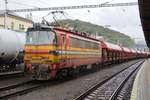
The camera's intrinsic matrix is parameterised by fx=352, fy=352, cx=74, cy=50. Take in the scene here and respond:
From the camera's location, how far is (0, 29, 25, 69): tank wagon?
23.8 m

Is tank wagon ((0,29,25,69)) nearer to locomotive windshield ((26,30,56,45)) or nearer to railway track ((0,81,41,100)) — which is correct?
locomotive windshield ((26,30,56,45))

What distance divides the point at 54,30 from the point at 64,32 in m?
1.44

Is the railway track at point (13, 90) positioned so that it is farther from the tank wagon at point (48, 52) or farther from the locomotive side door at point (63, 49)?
the locomotive side door at point (63, 49)

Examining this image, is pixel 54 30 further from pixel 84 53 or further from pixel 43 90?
pixel 84 53

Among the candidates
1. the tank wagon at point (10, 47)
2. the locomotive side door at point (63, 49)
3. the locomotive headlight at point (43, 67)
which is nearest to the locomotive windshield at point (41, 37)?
the locomotive side door at point (63, 49)

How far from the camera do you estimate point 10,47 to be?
81.3ft

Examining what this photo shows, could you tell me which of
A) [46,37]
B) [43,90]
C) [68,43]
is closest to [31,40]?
[46,37]

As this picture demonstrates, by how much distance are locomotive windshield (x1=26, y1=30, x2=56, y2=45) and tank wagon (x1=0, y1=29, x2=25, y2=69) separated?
4.09 meters

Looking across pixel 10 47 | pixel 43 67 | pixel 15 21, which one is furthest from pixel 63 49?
pixel 15 21

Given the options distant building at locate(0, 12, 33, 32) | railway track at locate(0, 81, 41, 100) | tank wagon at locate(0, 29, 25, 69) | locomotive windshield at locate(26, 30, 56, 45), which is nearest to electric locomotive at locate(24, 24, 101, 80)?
locomotive windshield at locate(26, 30, 56, 45)

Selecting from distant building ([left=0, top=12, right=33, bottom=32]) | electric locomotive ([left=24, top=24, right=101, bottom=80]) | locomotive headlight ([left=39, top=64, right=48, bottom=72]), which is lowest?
locomotive headlight ([left=39, top=64, right=48, bottom=72])

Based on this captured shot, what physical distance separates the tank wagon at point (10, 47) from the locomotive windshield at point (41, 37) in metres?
4.09

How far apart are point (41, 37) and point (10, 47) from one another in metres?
5.69

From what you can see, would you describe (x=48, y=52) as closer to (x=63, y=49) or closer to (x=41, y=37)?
(x=41, y=37)
